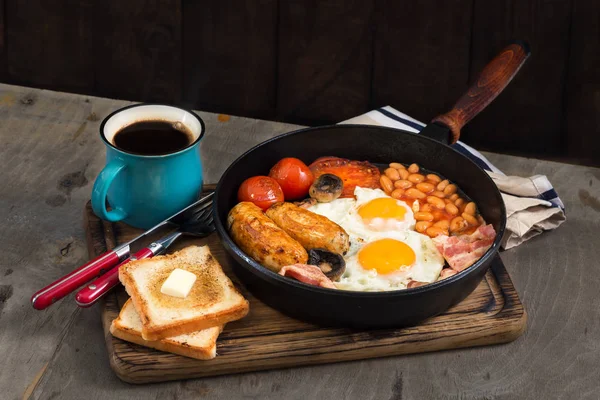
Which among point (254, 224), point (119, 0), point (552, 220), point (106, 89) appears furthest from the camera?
point (106, 89)

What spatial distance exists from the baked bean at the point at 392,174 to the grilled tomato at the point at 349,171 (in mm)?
38

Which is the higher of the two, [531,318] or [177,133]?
→ [177,133]

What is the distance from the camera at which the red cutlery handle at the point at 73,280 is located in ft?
6.22

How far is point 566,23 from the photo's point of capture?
2.83 m

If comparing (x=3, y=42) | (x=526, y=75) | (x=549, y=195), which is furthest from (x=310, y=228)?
(x=3, y=42)

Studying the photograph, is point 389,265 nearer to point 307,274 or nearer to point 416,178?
point 307,274

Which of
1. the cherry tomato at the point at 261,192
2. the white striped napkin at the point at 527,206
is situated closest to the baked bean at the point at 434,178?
the white striped napkin at the point at 527,206

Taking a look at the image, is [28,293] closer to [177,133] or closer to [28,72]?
[177,133]

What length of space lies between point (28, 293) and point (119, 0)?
56.4 inches

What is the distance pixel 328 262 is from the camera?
1958 millimetres

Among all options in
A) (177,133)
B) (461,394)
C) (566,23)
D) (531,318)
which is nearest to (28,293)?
(177,133)

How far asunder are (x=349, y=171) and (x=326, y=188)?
165 millimetres

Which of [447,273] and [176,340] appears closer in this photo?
[176,340]

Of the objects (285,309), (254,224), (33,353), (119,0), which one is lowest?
(33,353)
